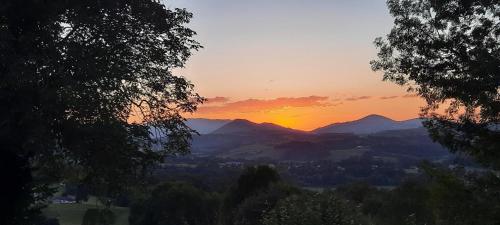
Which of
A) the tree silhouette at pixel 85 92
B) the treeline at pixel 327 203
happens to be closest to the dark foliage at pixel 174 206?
the treeline at pixel 327 203

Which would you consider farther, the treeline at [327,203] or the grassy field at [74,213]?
the grassy field at [74,213]

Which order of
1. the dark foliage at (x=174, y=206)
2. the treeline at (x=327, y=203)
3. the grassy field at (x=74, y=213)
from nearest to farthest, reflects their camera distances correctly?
1. the treeline at (x=327, y=203)
2. the dark foliage at (x=174, y=206)
3. the grassy field at (x=74, y=213)

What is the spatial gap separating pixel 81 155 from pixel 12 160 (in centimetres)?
217

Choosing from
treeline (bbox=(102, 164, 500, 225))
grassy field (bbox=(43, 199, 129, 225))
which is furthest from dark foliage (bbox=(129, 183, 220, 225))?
grassy field (bbox=(43, 199, 129, 225))

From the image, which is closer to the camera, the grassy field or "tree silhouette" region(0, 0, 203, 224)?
"tree silhouette" region(0, 0, 203, 224)

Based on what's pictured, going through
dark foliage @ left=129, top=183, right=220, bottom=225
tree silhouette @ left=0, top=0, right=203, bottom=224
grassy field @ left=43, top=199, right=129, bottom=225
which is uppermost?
tree silhouette @ left=0, top=0, right=203, bottom=224

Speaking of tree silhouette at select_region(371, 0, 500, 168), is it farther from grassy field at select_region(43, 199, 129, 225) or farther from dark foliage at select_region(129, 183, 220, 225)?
grassy field at select_region(43, 199, 129, 225)

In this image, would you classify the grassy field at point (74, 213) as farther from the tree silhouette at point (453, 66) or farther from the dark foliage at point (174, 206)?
the tree silhouette at point (453, 66)

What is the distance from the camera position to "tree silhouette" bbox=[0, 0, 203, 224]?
44.6 ft

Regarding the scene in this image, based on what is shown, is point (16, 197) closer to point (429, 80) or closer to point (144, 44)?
point (144, 44)

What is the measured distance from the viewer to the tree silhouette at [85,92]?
44.6 feet

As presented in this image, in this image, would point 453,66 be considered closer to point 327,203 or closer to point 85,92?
point 327,203

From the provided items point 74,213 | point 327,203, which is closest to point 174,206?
point 74,213

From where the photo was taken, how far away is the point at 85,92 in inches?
576
